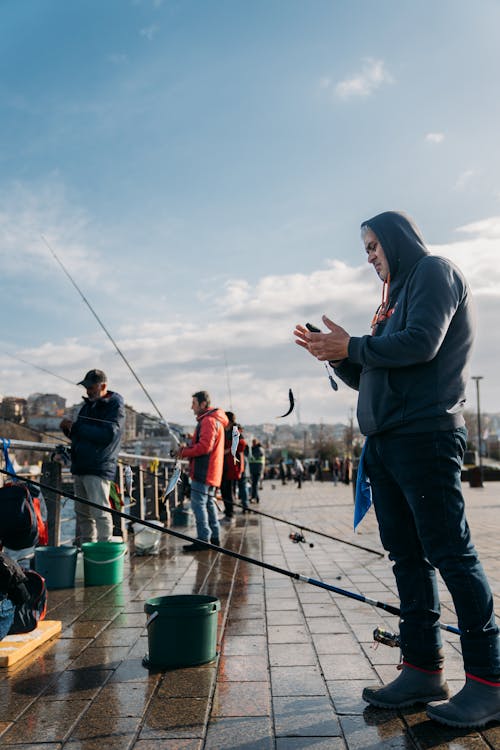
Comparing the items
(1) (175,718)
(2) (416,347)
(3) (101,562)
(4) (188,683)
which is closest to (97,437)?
(3) (101,562)

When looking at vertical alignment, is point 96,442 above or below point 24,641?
above

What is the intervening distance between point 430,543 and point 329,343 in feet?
2.98

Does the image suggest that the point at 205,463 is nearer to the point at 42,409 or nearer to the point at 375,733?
the point at 375,733

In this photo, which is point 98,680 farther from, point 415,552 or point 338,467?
point 338,467

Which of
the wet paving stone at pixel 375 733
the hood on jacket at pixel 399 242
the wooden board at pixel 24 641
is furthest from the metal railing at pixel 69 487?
the hood on jacket at pixel 399 242

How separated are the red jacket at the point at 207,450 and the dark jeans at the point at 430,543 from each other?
15.6 feet

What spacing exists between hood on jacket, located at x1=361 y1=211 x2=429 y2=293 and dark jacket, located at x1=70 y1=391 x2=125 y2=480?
369 centimetres

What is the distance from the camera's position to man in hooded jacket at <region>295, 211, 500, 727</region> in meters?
2.47

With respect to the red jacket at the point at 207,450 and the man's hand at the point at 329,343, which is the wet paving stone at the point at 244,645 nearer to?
the man's hand at the point at 329,343

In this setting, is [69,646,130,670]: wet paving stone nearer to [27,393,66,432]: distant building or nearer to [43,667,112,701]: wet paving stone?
[43,667,112,701]: wet paving stone

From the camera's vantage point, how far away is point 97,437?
19.4 ft

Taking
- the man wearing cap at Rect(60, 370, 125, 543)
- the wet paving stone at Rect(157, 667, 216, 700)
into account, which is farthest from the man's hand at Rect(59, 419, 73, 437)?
the wet paving stone at Rect(157, 667, 216, 700)

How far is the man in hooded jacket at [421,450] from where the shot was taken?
2.47m

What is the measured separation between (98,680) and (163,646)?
0.35m
